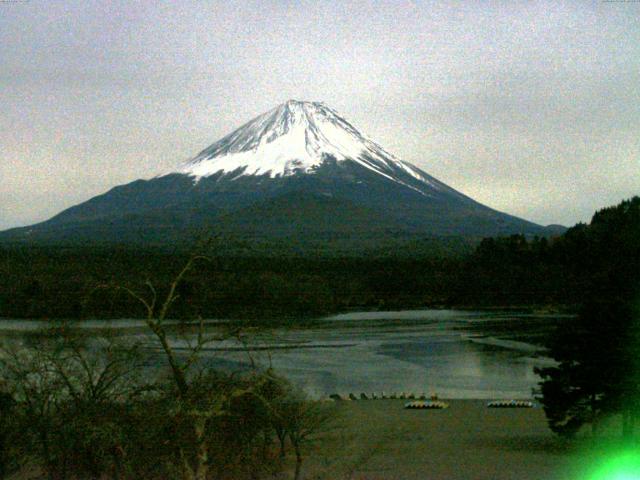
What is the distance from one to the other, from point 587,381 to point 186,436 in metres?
9.54

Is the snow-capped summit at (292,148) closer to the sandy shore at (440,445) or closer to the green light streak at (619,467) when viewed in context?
the sandy shore at (440,445)

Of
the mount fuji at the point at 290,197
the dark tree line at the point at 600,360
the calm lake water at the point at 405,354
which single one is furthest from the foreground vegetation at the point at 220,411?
the mount fuji at the point at 290,197

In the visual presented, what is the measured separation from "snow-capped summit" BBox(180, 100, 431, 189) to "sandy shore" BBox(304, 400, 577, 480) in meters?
125

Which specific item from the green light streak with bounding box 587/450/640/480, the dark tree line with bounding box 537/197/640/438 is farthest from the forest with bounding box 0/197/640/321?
the green light streak with bounding box 587/450/640/480

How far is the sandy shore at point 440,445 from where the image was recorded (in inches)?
559

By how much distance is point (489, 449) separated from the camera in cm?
1689

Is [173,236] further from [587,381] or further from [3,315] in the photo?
[587,381]

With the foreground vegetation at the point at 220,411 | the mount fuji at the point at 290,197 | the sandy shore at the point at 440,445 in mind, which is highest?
the mount fuji at the point at 290,197

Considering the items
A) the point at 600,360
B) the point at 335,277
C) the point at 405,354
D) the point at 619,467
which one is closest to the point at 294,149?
the point at 335,277

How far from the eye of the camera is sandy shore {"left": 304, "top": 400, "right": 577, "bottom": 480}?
559 inches

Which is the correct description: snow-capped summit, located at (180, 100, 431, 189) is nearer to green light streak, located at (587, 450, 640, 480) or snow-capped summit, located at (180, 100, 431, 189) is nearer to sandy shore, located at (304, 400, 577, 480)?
sandy shore, located at (304, 400, 577, 480)

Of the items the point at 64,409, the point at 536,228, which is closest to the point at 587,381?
the point at 64,409

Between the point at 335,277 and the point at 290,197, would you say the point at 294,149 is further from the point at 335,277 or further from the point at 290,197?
the point at 335,277

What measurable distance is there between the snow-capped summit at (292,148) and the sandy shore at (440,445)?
125211 mm
